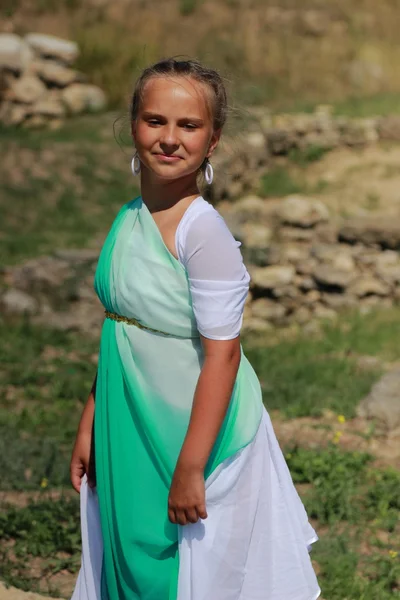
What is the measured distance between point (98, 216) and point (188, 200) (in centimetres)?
874

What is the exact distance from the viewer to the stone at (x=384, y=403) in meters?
5.28

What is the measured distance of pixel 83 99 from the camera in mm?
13875

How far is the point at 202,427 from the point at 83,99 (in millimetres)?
12328

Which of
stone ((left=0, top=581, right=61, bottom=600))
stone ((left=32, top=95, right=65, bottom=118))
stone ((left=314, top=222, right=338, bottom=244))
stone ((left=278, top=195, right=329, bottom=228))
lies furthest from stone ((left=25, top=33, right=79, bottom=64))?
stone ((left=0, top=581, right=61, bottom=600))

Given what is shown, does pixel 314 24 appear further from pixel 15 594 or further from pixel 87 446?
pixel 87 446

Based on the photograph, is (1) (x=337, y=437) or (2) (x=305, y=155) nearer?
(1) (x=337, y=437)

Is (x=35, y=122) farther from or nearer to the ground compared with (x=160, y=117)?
nearer to the ground

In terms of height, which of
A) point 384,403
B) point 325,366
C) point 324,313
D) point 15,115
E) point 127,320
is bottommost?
point 15,115

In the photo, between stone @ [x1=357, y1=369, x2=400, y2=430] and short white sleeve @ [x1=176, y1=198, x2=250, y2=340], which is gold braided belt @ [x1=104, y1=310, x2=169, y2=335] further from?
stone @ [x1=357, y1=369, x2=400, y2=430]

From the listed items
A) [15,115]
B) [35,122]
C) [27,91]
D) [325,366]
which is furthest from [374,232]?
[27,91]

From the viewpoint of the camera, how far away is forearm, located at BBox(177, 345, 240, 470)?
6.73ft

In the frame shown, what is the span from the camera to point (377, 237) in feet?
31.6

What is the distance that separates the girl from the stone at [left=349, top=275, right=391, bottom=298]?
6.63 meters

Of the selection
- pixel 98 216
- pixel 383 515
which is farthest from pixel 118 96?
pixel 383 515
